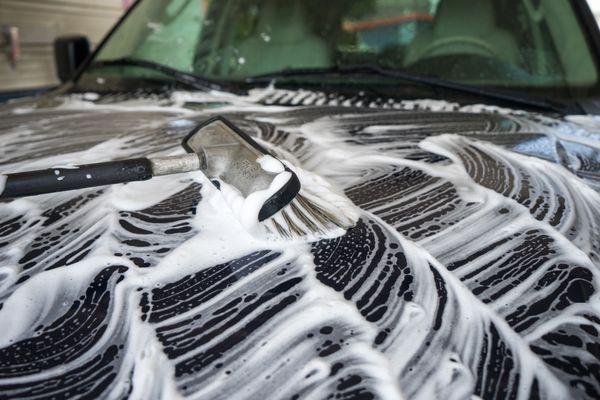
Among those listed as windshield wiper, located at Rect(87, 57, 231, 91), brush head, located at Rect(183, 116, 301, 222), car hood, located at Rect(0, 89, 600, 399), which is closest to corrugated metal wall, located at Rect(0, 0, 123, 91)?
windshield wiper, located at Rect(87, 57, 231, 91)

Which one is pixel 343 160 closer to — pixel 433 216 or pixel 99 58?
pixel 433 216

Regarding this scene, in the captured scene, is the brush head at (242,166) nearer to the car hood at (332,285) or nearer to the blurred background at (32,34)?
the car hood at (332,285)

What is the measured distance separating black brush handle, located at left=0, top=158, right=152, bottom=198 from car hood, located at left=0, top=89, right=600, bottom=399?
5cm

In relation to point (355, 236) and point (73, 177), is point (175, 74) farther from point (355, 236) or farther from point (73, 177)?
point (355, 236)

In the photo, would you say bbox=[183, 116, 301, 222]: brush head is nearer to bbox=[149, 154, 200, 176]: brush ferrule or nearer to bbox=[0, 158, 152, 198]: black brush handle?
bbox=[149, 154, 200, 176]: brush ferrule

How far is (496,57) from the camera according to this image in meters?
1.60

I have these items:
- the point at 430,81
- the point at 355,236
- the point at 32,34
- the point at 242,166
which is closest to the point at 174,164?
the point at 242,166

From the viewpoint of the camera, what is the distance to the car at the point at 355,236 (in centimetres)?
55

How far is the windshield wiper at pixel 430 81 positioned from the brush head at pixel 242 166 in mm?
700

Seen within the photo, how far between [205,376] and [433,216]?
526 millimetres

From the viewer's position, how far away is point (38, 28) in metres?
4.34

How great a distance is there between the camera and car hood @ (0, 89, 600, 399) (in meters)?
0.54

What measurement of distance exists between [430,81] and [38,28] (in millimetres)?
4101

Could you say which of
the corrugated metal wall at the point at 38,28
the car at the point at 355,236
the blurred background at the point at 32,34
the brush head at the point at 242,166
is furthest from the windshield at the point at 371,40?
the corrugated metal wall at the point at 38,28
